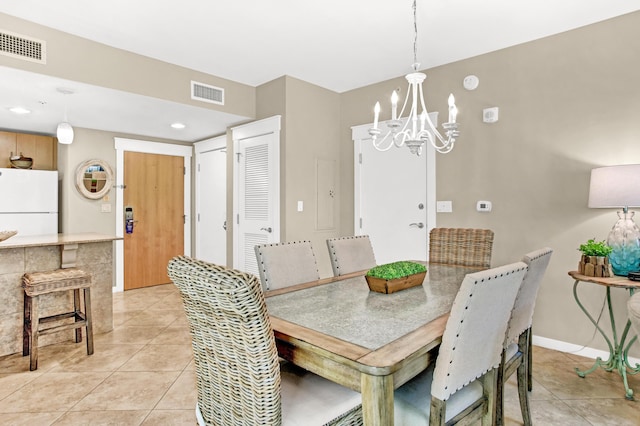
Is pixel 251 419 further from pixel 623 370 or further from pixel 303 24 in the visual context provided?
pixel 303 24

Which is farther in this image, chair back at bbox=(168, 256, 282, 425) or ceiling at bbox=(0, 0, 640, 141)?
ceiling at bbox=(0, 0, 640, 141)

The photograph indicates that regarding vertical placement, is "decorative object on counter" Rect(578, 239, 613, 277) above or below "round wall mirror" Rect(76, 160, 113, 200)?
below

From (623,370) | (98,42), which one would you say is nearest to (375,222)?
(623,370)

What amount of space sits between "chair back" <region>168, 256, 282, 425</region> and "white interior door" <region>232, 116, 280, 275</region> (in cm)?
267

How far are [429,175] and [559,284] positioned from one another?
1445 mm

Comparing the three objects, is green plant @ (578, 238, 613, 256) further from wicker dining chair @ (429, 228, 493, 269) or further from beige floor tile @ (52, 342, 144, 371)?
beige floor tile @ (52, 342, 144, 371)

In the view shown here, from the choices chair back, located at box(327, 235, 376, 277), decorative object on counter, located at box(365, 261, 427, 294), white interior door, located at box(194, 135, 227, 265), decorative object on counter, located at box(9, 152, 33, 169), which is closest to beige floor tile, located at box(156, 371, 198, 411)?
chair back, located at box(327, 235, 376, 277)

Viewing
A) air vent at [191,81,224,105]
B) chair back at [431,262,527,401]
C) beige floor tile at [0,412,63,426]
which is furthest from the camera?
air vent at [191,81,224,105]

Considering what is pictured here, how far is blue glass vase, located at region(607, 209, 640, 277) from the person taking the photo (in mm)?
2359

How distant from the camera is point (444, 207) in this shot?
11.8 feet

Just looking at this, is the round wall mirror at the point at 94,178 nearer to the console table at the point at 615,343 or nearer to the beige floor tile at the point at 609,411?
the console table at the point at 615,343

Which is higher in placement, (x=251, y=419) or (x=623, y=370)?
(x=251, y=419)

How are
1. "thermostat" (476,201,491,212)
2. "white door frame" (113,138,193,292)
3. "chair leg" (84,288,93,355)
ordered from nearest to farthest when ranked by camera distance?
1. "chair leg" (84,288,93,355)
2. "thermostat" (476,201,491,212)
3. "white door frame" (113,138,193,292)

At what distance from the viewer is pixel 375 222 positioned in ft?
13.5
